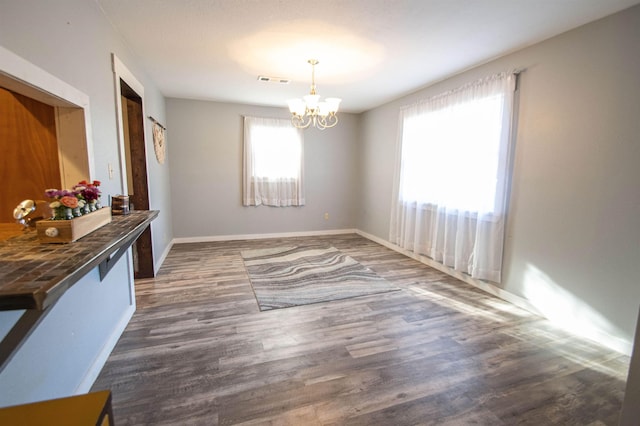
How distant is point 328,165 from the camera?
5.91 metres

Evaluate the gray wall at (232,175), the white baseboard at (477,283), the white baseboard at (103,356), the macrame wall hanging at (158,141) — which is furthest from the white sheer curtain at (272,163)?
the white baseboard at (103,356)

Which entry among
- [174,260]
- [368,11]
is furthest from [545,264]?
[174,260]

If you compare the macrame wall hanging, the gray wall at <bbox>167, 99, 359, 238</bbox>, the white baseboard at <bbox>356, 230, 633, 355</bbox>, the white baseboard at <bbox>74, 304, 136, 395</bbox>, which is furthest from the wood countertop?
the gray wall at <bbox>167, 99, 359, 238</bbox>

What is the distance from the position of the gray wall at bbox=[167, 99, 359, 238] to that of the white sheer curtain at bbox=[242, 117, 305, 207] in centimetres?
15

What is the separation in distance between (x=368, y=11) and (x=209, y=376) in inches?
107

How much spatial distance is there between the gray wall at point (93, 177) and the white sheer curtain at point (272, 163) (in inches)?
104

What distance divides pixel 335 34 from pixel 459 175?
2.09m

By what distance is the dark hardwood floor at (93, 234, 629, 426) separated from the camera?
1596 millimetres

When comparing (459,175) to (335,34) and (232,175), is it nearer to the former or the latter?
(335,34)

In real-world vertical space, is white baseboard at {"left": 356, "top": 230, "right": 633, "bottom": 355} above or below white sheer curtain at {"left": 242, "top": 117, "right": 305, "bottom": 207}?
below

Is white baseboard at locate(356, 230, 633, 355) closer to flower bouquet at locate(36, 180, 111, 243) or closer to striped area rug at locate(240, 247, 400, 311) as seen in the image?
striped area rug at locate(240, 247, 400, 311)

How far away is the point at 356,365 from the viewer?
198 centimetres

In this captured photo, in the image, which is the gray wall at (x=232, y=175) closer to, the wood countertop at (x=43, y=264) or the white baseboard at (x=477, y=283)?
the white baseboard at (x=477, y=283)

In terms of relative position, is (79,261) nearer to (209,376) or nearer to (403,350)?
(209,376)
